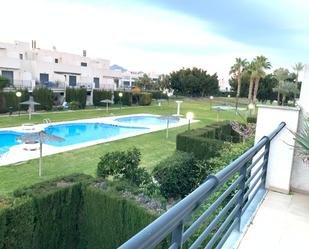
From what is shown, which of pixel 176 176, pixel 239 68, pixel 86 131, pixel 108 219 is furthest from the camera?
pixel 239 68

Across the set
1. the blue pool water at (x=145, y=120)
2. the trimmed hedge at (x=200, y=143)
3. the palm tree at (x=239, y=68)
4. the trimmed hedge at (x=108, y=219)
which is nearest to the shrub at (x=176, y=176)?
the trimmed hedge at (x=200, y=143)

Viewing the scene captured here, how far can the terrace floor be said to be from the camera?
10.2 feet

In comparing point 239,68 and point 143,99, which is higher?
point 239,68

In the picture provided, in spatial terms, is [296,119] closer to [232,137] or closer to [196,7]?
[196,7]

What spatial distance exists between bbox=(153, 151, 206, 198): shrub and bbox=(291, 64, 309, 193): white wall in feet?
19.8

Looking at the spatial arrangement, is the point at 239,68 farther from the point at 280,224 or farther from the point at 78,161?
the point at 280,224

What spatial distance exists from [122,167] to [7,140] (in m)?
13.0

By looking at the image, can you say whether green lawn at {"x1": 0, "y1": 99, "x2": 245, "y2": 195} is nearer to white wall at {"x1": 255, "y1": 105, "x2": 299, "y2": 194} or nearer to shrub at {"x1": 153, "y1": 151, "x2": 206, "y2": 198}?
shrub at {"x1": 153, "y1": 151, "x2": 206, "y2": 198}

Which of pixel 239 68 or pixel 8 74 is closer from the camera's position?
pixel 8 74

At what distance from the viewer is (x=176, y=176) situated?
10.9 meters

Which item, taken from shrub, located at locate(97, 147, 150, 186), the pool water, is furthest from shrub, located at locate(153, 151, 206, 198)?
the pool water

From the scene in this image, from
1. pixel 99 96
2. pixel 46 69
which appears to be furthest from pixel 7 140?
pixel 46 69

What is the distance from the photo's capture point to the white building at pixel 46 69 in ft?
113

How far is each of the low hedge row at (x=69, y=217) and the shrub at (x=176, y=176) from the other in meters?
4.00
